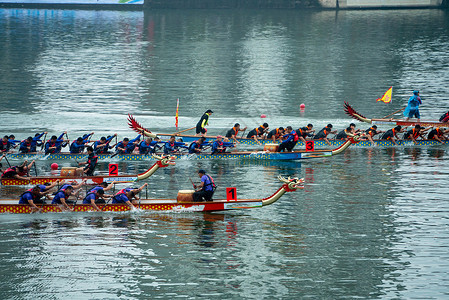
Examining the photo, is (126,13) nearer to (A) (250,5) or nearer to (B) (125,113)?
(A) (250,5)

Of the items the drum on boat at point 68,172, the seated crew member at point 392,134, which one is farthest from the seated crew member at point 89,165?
the seated crew member at point 392,134

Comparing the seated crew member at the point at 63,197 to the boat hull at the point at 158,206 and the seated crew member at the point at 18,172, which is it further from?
the seated crew member at the point at 18,172

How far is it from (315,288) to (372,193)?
35.9 ft

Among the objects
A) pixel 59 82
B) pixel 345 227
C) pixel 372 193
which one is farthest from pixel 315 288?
pixel 59 82

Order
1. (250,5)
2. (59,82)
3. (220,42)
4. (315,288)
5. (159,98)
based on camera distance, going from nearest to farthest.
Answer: (315,288)
(159,98)
(59,82)
(220,42)
(250,5)

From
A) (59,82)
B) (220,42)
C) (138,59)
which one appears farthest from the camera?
(220,42)

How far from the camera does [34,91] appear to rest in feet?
198

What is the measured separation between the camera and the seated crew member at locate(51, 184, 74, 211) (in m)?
28.6

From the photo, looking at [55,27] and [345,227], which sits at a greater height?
[55,27]

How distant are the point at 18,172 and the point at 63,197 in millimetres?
5733

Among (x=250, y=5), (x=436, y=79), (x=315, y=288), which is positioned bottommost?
(x=315, y=288)

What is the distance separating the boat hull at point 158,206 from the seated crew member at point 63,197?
0.64 ft

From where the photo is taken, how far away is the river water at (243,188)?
23344 millimetres

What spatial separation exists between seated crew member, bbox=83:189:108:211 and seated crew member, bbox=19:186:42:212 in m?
1.90
